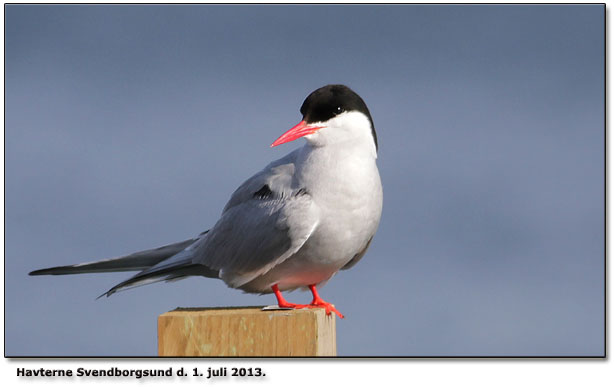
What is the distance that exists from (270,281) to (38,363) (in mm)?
1926

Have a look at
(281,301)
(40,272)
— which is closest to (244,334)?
(281,301)

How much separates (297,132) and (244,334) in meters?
1.74

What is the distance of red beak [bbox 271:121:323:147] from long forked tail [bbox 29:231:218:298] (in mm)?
1383

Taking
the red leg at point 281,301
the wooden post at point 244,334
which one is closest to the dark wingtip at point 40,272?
the wooden post at point 244,334

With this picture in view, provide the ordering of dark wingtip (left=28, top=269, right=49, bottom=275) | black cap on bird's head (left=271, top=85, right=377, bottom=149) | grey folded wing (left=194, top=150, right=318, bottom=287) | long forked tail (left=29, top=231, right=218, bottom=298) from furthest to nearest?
long forked tail (left=29, top=231, right=218, bottom=298)
dark wingtip (left=28, top=269, right=49, bottom=275)
black cap on bird's head (left=271, top=85, right=377, bottom=149)
grey folded wing (left=194, top=150, right=318, bottom=287)

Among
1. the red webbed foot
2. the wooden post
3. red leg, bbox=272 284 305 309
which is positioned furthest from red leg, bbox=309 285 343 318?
the wooden post

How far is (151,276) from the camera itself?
6664 mm

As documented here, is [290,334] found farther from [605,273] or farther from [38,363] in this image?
[605,273]

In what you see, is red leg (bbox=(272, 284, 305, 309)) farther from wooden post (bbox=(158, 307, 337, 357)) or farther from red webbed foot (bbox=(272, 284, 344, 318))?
wooden post (bbox=(158, 307, 337, 357))

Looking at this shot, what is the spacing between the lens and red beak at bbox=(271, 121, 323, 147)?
19.8 feet

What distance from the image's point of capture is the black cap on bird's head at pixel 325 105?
6.20 metres

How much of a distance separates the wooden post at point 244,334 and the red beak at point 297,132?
4.64 feet

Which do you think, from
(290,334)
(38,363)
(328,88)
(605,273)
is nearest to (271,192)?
(328,88)

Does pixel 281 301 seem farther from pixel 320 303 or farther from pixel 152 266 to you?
pixel 152 266
